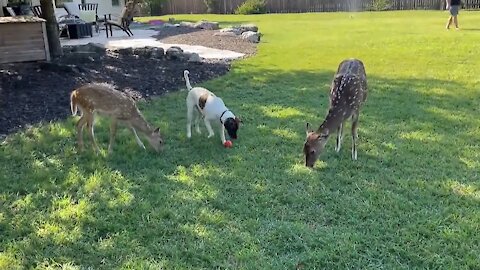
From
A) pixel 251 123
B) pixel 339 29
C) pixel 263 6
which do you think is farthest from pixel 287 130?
pixel 263 6

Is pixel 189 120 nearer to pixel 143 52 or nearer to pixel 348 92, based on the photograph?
pixel 348 92

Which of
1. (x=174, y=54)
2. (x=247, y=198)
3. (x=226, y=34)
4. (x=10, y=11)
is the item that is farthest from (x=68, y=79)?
(x=226, y=34)

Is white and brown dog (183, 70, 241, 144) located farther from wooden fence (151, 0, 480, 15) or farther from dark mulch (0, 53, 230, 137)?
wooden fence (151, 0, 480, 15)

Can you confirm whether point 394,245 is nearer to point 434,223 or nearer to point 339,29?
point 434,223

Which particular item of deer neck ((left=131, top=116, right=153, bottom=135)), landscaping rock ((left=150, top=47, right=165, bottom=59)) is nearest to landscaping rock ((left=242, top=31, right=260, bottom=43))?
landscaping rock ((left=150, top=47, right=165, bottom=59))

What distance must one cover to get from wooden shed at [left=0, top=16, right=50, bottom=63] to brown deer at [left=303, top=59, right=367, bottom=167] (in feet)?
18.8

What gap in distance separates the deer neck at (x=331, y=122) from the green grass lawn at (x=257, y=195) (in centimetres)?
34

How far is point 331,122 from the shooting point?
15.4ft

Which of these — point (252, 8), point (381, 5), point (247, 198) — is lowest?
point (247, 198)

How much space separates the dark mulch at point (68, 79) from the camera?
259 inches

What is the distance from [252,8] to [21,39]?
22837 mm

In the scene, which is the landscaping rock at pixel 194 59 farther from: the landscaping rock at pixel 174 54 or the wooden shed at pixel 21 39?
the wooden shed at pixel 21 39

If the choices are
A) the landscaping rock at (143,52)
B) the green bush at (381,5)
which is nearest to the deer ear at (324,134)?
the landscaping rock at (143,52)

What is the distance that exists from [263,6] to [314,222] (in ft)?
93.4
